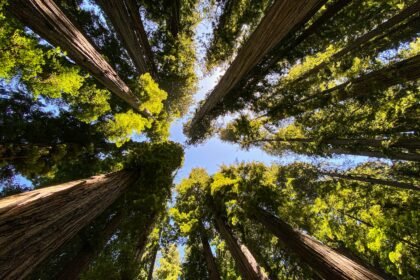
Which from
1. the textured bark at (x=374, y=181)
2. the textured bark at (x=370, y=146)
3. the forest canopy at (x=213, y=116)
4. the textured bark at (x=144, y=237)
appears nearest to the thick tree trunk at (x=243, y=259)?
the forest canopy at (x=213, y=116)

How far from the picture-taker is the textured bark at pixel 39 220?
8.48ft

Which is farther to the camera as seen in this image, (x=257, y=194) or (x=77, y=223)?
(x=257, y=194)

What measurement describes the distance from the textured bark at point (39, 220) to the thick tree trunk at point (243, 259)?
3.61 meters

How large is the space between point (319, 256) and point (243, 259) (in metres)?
2.24

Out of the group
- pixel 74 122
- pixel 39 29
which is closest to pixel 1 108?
pixel 74 122

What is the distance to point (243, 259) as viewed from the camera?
6180mm

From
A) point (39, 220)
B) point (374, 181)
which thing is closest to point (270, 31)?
point (39, 220)

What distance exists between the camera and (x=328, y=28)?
25.2 ft

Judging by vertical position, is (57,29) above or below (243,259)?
above

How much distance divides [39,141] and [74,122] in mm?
1239

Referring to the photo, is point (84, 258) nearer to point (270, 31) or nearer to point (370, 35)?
point (270, 31)

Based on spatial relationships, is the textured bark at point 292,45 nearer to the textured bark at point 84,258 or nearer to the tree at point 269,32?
the tree at point 269,32

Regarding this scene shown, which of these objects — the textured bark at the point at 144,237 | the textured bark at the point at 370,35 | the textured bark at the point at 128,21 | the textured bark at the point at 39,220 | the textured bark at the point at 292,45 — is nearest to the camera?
the textured bark at the point at 39,220

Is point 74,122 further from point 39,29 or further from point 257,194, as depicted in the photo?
point 257,194
